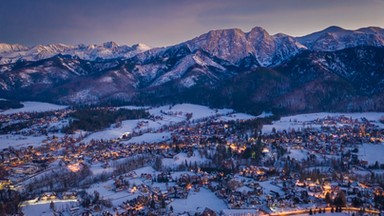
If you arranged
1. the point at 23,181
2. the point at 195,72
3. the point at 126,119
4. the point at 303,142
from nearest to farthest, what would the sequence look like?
the point at 23,181
the point at 303,142
the point at 126,119
the point at 195,72

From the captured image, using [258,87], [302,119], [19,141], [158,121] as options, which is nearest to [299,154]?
[302,119]

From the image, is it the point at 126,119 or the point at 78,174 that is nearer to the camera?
the point at 78,174

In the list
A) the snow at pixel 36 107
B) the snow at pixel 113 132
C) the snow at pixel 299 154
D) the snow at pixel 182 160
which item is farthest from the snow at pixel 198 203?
the snow at pixel 36 107

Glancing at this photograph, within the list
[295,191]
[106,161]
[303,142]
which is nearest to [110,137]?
[106,161]

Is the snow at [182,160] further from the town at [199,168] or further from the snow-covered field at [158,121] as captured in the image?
the snow-covered field at [158,121]

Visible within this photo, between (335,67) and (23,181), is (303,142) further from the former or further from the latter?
(335,67)

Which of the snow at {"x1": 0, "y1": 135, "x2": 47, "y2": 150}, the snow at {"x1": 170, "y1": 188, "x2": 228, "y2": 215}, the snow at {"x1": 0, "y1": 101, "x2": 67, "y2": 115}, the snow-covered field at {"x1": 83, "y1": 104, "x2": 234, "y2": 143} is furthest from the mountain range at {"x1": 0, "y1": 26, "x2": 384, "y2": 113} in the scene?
the snow at {"x1": 170, "y1": 188, "x2": 228, "y2": 215}
